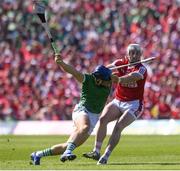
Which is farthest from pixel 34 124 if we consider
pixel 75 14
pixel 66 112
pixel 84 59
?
pixel 75 14

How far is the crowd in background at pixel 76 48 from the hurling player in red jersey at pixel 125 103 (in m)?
15.2

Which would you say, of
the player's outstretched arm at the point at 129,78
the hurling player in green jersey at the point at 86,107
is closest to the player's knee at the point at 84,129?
the hurling player in green jersey at the point at 86,107

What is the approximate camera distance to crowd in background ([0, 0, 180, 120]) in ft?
110

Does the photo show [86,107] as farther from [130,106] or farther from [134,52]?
[134,52]

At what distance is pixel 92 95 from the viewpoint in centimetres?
1636

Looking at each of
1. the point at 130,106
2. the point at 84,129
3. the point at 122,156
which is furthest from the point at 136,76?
the point at 122,156

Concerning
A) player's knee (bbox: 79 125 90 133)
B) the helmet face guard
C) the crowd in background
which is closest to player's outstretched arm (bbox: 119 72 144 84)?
the helmet face guard

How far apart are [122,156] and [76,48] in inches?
691

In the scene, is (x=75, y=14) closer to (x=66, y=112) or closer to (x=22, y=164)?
(x=66, y=112)

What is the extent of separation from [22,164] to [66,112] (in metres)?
17.4

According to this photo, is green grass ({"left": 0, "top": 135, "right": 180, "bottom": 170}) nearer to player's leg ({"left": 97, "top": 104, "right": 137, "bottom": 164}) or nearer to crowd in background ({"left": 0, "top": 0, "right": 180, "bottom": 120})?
player's leg ({"left": 97, "top": 104, "right": 137, "bottom": 164})

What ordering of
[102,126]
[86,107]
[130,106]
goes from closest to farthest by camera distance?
[86,107] → [102,126] → [130,106]

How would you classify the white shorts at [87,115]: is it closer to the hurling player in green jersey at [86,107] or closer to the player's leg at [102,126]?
the hurling player in green jersey at [86,107]

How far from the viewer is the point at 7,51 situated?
37406mm
